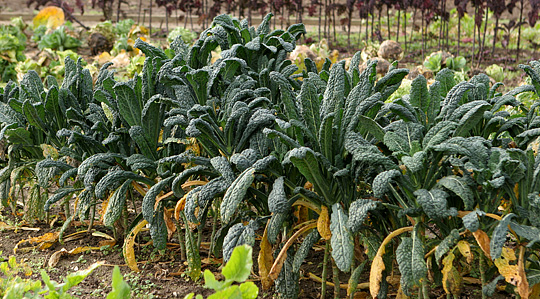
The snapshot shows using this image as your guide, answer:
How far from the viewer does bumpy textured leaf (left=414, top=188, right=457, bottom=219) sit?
6.31ft

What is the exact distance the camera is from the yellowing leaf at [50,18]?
8.84 meters

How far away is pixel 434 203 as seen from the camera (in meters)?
1.94

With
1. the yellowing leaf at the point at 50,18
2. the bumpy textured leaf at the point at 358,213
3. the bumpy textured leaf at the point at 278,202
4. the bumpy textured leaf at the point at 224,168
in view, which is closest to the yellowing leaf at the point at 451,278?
the bumpy textured leaf at the point at 358,213

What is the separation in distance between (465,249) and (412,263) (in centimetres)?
19

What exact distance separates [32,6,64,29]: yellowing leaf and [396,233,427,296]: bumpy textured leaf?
319 inches

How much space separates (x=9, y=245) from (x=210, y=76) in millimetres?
1592

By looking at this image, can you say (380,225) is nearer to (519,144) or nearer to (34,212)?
(519,144)

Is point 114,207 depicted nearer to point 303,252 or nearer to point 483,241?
point 303,252

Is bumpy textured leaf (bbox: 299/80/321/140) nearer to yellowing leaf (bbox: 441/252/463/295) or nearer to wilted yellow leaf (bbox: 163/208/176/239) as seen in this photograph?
yellowing leaf (bbox: 441/252/463/295)

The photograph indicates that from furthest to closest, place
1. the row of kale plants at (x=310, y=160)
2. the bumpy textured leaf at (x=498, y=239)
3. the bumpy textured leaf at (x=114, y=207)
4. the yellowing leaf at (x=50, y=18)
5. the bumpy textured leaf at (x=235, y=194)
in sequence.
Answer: the yellowing leaf at (x=50, y=18) < the bumpy textured leaf at (x=114, y=207) < the bumpy textured leaf at (x=235, y=194) < the row of kale plants at (x=310, y=160) < the bumpy textured leaf at (x=498, y=239)

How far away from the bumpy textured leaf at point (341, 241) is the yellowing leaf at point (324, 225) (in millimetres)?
67

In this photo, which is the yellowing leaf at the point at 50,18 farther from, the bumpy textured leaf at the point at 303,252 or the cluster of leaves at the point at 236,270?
the cluster of leaves at the point at 236,270

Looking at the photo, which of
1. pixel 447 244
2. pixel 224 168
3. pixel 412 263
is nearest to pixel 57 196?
pixel 224 168

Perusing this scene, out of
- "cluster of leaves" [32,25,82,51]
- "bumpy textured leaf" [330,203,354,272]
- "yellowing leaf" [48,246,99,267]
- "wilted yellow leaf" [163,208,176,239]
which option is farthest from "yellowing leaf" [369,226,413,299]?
"cluster of leaves" [32,25,82,51]
